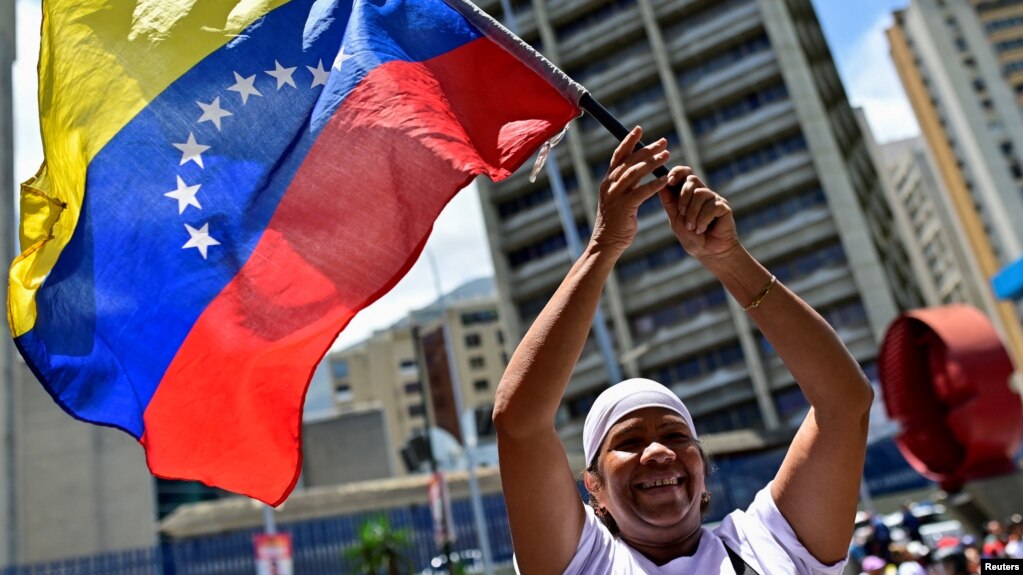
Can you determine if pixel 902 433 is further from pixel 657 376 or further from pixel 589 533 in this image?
pixel 657 376

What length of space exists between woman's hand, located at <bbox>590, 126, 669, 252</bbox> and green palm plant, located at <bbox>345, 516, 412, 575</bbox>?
23.8 meters

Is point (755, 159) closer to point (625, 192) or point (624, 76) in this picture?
point (624, 76)

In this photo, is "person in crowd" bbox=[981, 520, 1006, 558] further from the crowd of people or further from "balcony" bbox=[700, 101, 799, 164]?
"balcony" bbox=[700, 101, 799, 164]

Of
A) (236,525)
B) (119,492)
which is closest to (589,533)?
(236,525)

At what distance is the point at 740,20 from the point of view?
49.2m

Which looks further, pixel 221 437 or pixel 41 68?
pixel 41 68

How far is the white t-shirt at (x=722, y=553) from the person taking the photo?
243cm

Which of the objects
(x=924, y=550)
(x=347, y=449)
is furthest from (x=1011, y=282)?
(x=347, y=449)

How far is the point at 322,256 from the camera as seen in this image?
3.65 metres

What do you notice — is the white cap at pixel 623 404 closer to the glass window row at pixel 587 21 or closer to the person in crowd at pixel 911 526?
the person in crowd at pixel 911 526

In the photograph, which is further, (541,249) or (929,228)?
(929,228)

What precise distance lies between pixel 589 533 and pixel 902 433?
1619 cm

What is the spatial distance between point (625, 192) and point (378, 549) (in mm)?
24214

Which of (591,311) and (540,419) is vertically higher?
(591,311)
